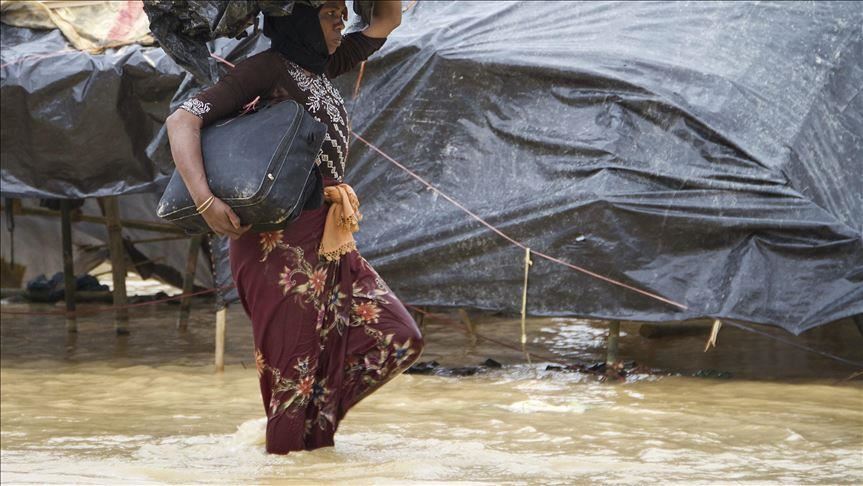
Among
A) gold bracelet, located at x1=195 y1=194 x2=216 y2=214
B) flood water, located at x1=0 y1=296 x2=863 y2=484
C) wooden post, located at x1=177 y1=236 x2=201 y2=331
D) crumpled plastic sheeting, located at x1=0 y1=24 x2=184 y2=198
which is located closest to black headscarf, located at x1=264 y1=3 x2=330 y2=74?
gold bracelet, located at x1=195 y1=194 x2=216 y2=214

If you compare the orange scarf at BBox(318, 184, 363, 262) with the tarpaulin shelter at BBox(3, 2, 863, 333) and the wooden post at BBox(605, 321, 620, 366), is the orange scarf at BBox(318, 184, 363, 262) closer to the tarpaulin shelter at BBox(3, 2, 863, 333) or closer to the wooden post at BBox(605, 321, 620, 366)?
the tarpaulin shelter at BBox(3, 2, 863, 333)

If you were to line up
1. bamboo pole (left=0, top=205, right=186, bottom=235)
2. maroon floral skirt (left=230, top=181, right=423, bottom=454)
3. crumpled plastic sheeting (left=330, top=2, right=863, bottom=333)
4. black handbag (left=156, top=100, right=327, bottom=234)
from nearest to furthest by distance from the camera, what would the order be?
black handbag (left=156, top=100, right=327, bottom=234) → maroon floral skirt (left=230, top=181, right=423, bottom=454) → crumpled plastic sheeting (left=330, top=2, right=863, bottom=333) → bamboo pole (left=0, top=205, right=186, bottom=235)

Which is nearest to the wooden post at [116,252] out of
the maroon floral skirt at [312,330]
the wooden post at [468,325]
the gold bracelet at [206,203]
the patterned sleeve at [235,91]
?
the wooden post at [468,325]

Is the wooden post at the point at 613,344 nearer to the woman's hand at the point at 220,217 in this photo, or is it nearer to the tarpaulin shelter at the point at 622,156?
the tarpaulin shelter at the point at 622,156

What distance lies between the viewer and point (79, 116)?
6262 millimetres

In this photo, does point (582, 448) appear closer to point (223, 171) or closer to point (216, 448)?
point (216, 448)

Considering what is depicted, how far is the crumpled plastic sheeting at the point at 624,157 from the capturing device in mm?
5273

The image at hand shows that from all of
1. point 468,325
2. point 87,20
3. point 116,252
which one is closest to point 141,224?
point 116,252

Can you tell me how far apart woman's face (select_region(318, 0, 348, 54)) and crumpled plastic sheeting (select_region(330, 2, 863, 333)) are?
236 cm

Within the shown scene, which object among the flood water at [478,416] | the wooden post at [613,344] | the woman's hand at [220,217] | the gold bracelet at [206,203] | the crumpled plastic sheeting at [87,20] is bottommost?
the flood water at [478,416]

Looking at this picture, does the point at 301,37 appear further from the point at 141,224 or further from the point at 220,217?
the point at 141,224

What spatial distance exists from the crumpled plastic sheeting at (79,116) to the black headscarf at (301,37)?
289 centimetres

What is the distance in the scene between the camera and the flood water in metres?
3.51

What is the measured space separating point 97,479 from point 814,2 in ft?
14.5
